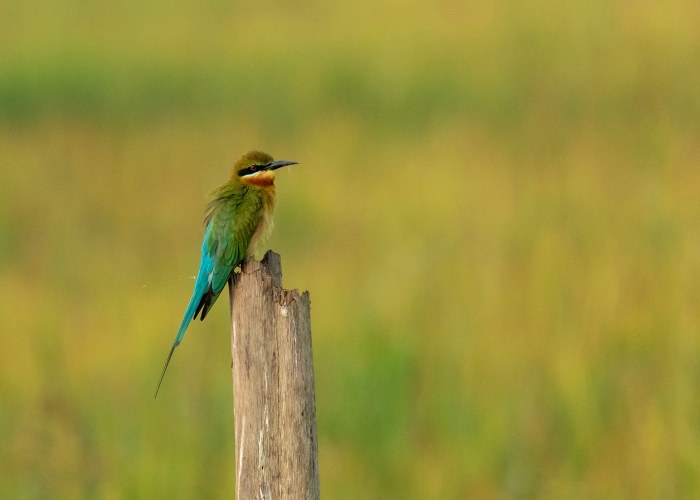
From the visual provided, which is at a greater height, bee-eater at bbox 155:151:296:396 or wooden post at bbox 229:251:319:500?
bee-eater at bbox 155:151:296:396

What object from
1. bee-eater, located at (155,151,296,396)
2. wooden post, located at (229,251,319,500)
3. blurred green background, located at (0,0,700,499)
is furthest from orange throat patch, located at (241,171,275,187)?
wooden post, located at (229,251,319,500)

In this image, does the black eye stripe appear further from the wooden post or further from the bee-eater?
the wooden post

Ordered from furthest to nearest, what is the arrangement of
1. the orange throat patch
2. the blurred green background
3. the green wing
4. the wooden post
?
the blurred green background < the orange throat patch < the green wing < the wooden post

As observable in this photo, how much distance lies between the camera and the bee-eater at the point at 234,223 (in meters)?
3.49

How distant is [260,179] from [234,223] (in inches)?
10.2

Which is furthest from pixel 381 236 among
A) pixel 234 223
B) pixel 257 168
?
pixel 234 223

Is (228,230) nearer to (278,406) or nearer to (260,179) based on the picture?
(260,179)

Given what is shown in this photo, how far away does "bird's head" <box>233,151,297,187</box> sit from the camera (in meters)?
4.01

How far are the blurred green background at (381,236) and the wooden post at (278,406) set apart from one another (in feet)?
5.24

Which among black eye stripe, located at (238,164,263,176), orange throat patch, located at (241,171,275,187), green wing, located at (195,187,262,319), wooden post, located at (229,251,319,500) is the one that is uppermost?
black eye stripe, located at (238,164,263,176)

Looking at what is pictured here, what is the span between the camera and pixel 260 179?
402 cm

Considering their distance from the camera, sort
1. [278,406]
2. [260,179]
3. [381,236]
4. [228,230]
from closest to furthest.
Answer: [278,406] < [228,230] < [260,179] < [381,236]

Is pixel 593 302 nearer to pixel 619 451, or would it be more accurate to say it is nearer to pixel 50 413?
pixel 619 451

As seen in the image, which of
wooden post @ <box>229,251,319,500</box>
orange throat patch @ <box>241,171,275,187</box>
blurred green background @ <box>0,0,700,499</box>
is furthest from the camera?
blurred green background @ <box>0,0,700,499</box>
